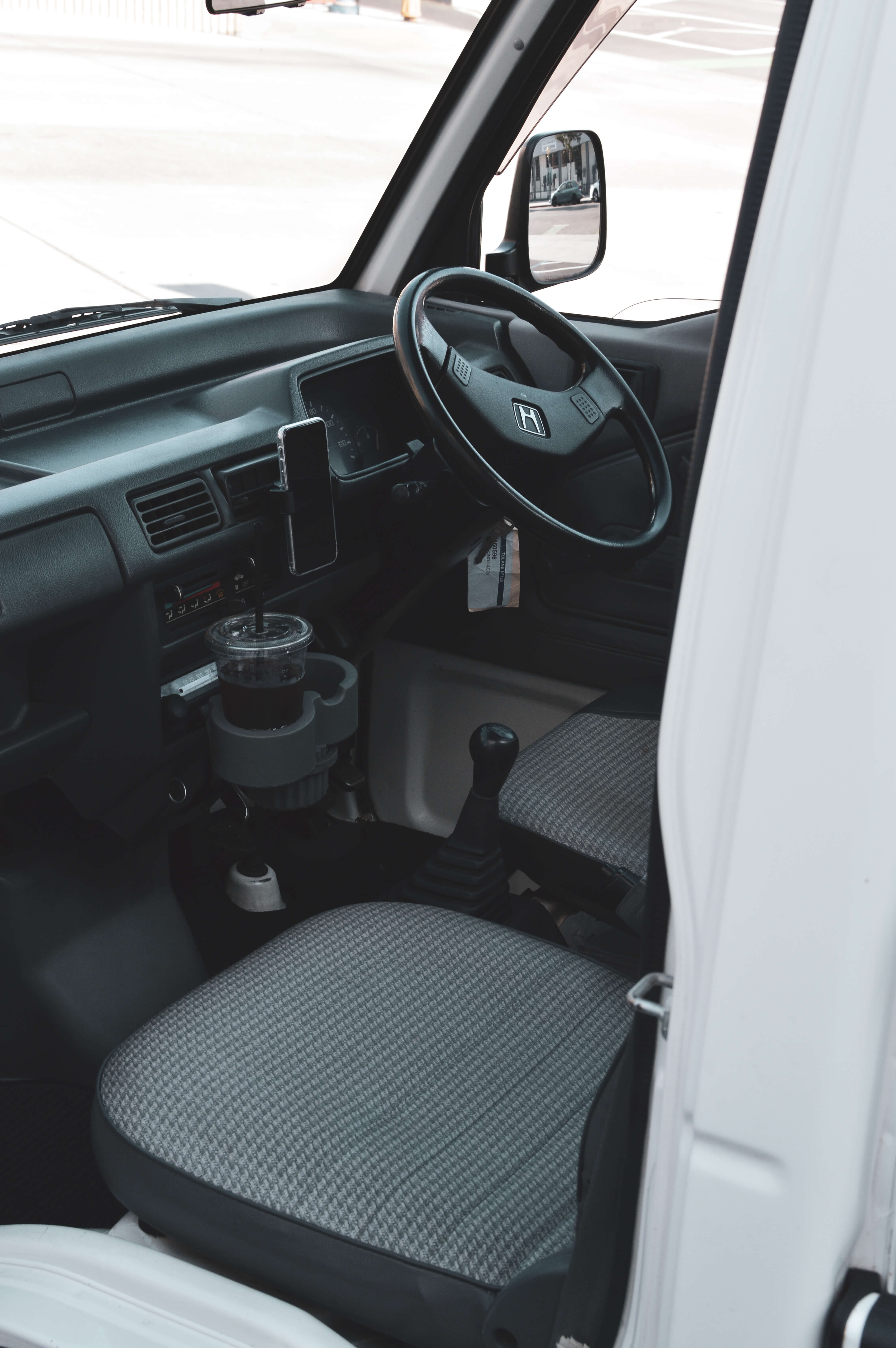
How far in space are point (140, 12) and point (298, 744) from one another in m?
8.48

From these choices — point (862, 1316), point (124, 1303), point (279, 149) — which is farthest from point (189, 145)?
point (862, 1316)

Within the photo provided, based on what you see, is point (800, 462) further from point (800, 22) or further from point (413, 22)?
point (413, 22)

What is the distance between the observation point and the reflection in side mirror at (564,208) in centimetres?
191

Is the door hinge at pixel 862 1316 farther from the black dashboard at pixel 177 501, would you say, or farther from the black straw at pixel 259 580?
the black straw at pixel 259 580

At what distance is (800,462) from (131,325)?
1.56 m

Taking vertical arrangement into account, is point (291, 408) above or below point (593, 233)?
Answer: below

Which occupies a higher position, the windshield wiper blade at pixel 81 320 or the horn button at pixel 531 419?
the windshield wiper blade at pixel 81 320

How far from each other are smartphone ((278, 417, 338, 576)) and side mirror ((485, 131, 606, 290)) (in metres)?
0.54

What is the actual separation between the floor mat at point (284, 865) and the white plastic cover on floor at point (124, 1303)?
0.89m

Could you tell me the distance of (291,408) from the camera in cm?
169

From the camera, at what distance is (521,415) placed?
1652 mm

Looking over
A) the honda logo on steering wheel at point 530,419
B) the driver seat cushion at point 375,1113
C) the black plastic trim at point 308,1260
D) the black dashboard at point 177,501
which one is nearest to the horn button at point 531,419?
the honda logo on steering wheel at point 530,419

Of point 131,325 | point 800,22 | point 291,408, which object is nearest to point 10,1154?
point 291,408

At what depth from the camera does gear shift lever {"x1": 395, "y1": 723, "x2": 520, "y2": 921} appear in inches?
66.0
